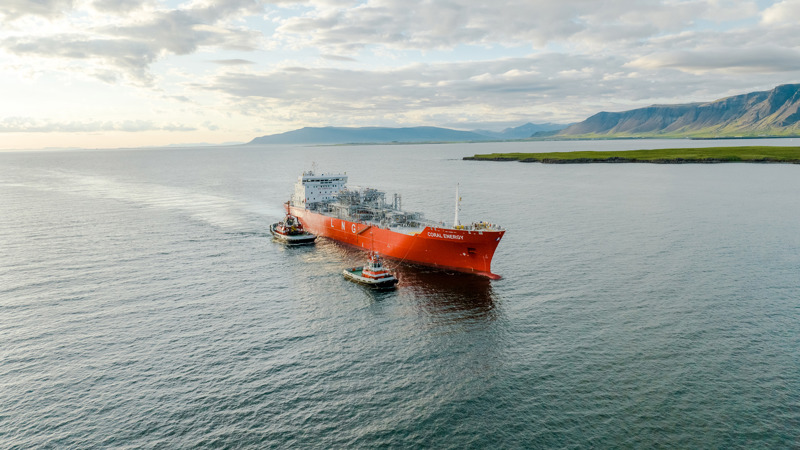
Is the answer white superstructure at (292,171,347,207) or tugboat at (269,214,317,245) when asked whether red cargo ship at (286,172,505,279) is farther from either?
tugboat at (269,214,317,245)

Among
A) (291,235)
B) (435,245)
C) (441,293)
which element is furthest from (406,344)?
(291,235)

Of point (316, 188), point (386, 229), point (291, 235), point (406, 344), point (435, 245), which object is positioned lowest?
point (406, 344)

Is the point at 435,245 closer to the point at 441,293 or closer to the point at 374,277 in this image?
the point at 441,293

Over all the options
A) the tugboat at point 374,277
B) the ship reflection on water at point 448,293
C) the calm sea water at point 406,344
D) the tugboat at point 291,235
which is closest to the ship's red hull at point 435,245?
the ship reflection on water at point 448,293

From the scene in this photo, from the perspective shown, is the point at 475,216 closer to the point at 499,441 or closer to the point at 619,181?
the point at 499,441

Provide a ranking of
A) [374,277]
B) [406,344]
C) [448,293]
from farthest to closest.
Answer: [374,277] < [448,293] < [406,344]

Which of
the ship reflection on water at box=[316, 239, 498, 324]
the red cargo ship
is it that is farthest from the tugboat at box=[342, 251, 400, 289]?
the red cargo ship
